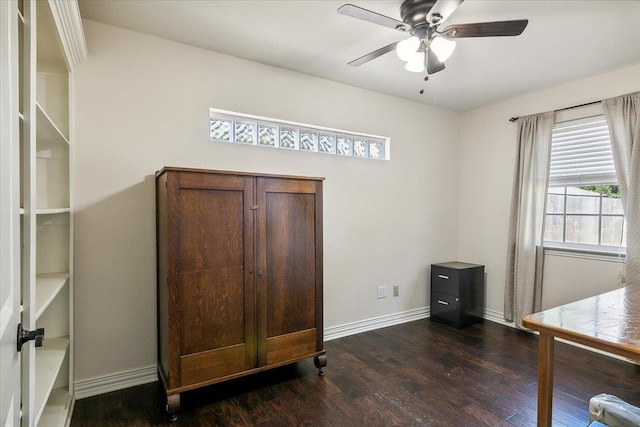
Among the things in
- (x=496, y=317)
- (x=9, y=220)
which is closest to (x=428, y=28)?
(x=9, y=220)

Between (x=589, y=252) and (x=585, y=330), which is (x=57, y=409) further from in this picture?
(x=589, y=252)

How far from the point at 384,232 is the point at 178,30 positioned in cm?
260

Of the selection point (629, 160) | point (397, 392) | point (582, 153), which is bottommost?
point (397, 392)

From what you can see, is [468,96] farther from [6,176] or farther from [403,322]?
[6,176]

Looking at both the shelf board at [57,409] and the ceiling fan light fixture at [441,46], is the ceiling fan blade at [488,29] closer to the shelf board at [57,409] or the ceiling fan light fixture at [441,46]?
the ceiling fan light fixture at [441,46]

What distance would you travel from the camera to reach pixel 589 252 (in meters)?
3.03

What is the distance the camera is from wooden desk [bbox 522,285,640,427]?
1.26 metres

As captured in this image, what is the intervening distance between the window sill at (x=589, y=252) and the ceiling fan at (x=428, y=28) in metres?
2.31

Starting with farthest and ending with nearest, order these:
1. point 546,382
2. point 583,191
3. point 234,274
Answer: point 583,191
point 234,274
point 546,382

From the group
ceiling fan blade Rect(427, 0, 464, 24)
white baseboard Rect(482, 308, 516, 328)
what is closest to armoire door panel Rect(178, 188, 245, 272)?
ceiling fan blade Rect(427, 0, 464, 24)

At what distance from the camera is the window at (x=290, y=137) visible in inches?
107

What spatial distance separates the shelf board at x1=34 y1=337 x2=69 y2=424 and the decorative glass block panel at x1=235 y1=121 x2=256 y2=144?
186 cm

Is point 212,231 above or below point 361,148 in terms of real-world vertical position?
below

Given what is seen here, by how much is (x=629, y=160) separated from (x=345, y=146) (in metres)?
2.44
